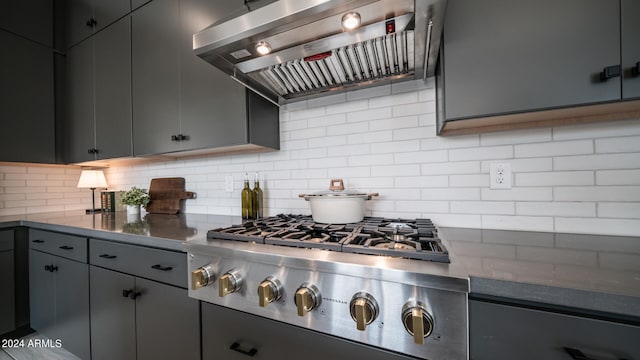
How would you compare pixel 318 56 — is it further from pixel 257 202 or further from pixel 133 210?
pixel 133 210

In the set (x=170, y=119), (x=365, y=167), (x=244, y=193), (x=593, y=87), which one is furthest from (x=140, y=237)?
(x=593, y=87)

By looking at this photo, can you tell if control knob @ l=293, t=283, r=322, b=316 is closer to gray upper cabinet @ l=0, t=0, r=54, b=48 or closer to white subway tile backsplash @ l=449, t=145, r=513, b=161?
white subway tile backsplash @ l=449, t=145, r=513, b=161

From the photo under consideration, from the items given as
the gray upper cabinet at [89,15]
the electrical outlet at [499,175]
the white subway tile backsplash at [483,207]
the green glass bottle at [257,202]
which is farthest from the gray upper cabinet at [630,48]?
the gray upper cabinet at [89,15]

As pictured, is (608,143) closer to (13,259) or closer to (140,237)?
(140,237)

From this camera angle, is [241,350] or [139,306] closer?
[241,350]

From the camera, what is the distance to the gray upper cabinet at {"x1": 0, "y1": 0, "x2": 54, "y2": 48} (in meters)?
1.86

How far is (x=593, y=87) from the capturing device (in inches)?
28.7

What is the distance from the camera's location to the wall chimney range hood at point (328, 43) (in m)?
0.77

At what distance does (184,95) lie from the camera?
1454 mm

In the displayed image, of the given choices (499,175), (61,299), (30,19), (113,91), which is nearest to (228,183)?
(113,91)

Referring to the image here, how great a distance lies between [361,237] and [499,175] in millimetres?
740

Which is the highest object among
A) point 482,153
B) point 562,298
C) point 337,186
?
point 482,153

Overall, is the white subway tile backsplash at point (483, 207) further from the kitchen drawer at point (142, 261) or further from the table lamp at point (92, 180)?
the table lamp at point (92, 180)

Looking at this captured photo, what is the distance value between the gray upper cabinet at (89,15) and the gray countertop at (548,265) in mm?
1806
